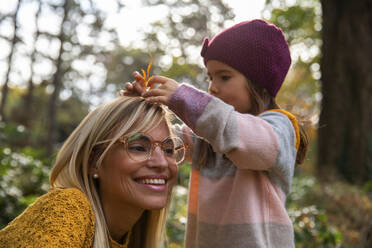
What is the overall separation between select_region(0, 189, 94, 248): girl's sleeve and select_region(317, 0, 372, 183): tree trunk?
23.4 feet

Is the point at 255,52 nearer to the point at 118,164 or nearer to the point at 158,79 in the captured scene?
the point at 158,79

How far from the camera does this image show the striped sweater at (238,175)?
6.20 ft

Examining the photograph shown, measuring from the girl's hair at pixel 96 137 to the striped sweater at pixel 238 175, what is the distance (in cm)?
22

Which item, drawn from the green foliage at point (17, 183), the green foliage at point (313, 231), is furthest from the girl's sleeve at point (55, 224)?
the green foliage at point (313, 231)

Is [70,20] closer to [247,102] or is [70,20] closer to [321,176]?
[321,176]

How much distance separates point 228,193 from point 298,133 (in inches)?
23.0

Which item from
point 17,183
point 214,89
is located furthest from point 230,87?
point 17,183

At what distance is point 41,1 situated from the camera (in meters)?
13.2

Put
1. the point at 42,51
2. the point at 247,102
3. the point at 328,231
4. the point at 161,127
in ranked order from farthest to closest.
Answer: the point at 42,51
the point at 328,231
the point at 247,102
the point at 161,127

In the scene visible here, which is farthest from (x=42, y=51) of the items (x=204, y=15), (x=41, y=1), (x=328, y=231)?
(x=328, y=231)

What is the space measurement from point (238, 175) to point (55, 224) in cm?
111

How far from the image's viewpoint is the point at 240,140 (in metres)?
1.91

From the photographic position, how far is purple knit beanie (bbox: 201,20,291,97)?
2.38m

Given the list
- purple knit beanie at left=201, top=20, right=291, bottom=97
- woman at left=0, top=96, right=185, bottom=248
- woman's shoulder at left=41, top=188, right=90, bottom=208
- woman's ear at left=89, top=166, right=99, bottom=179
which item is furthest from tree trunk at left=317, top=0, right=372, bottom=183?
woman's shoulder at left=41, top=188, right=90, bottom=208
